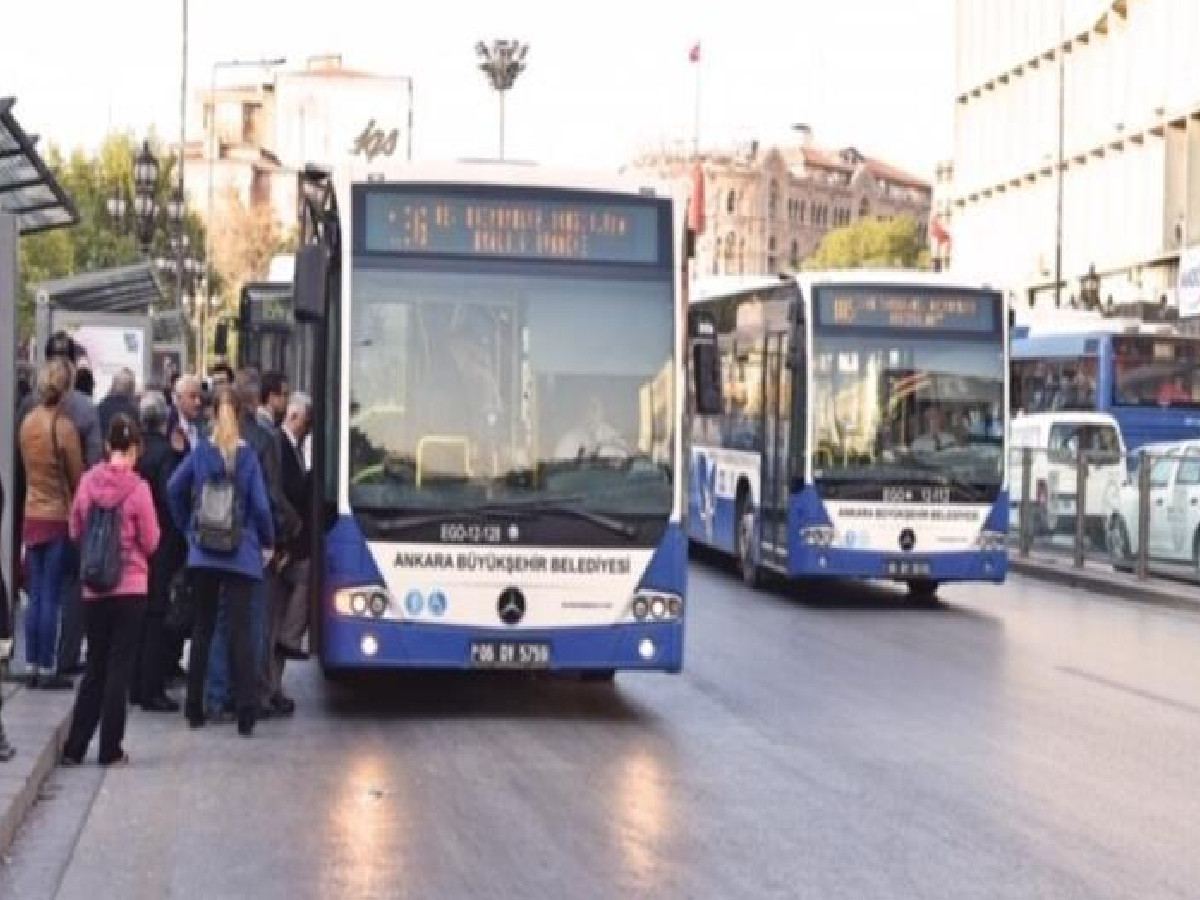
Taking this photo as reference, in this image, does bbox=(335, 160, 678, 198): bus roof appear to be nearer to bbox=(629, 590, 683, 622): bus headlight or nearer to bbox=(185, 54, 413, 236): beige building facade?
bbox=(629, 590, 683, 622): bus headlight

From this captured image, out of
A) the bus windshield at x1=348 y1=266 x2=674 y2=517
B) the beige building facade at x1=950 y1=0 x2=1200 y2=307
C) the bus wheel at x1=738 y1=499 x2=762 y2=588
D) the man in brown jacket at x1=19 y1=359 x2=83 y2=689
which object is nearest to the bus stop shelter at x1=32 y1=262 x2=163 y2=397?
the bus wheel at x1=738 y1=499 x2=762 y2=588

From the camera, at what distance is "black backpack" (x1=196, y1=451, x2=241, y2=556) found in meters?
12.9

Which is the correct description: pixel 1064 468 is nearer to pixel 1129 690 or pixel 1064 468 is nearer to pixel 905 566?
pixel 905 566

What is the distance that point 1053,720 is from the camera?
14.7 metres

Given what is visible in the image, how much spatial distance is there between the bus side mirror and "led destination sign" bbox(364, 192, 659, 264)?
444 millimetres

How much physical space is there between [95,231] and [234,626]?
6148 centimetres

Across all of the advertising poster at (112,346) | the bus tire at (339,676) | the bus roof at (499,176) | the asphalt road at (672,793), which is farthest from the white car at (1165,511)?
the bus roof at (499,176)

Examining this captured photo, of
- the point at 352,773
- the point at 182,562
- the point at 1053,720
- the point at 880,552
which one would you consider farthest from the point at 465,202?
the point at 880,552

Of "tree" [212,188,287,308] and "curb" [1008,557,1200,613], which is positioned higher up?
"tree" [212,188,287,308]

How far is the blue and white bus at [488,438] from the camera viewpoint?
44.7ft

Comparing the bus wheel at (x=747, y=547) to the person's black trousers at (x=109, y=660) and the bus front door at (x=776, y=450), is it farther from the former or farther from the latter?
the person's black trousers at (x=109, y=660)

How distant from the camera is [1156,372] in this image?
4191 cm

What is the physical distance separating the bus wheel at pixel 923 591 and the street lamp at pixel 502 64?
1040 inches

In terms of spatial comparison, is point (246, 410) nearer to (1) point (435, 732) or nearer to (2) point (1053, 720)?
(1) point (435, 732)
